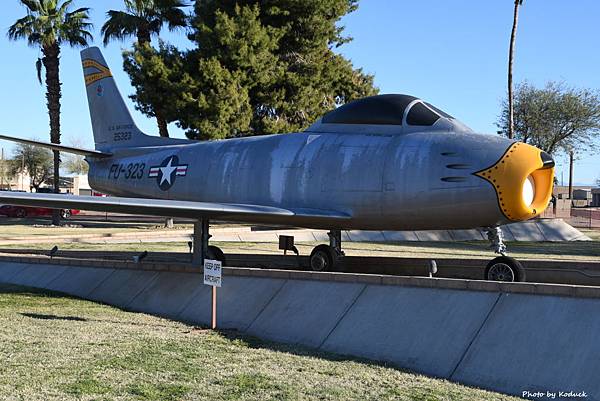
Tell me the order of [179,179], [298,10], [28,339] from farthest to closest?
[298,10] < [179,179] < [28,339]

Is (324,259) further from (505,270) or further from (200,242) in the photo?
(505,270)

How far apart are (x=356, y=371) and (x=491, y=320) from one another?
1859mm

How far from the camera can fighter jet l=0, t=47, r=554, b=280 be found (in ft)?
38.4

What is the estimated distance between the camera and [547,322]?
8.12 metres

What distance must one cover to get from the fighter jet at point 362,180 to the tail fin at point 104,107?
3934 millimetres

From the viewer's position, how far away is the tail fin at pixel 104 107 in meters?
20.8

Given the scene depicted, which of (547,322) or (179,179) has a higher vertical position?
(179,179)

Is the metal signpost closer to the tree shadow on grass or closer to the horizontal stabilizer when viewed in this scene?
the tree shadow on grass

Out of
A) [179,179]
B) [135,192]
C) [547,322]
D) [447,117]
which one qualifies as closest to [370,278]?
[547,322]

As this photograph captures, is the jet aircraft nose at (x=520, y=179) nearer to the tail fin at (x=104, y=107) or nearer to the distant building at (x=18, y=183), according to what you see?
the tail fin at (x=104, y=107)

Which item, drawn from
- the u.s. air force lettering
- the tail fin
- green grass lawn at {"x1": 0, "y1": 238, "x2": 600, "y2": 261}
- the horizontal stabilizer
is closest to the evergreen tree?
green grass lawn at {"x1": 0, "y1": 238, "x2": 600, "y2": 261}

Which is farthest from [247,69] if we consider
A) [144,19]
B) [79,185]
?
[79,185]

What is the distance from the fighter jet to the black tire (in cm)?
2

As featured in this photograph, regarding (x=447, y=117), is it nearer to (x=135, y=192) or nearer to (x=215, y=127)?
(x=135, y=192)
